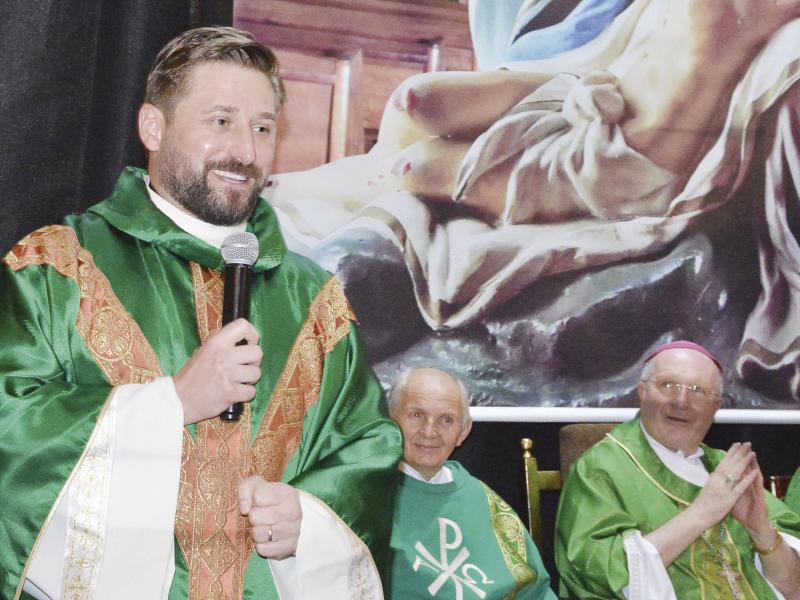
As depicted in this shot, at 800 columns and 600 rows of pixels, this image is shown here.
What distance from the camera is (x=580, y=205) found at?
450 cm

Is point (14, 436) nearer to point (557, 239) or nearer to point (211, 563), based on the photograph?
point (211, 563)

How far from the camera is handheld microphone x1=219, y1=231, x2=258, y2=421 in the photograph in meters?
1.98

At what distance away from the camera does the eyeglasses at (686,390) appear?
3.92 meters

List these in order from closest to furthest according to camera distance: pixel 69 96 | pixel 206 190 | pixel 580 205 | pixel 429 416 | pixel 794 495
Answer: pixel 206 190
pixel 69 96
pixel 429 416
pixel 794 495
pixel 580 205

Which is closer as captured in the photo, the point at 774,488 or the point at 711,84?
the point at 774,488

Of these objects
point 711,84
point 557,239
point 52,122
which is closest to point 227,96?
point 52,122

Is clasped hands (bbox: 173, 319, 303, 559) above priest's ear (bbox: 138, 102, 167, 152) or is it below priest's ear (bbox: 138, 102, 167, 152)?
below

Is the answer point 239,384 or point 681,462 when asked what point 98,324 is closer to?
point 239,384

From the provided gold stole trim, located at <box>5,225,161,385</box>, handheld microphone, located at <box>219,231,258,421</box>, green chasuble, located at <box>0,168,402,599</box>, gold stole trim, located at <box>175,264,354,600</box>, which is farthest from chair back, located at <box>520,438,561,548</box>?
handheld microphone, located at <box>219,231,258,421</box>

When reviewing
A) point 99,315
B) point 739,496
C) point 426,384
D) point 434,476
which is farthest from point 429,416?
point 99,315

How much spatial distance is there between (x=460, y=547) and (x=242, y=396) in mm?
1950

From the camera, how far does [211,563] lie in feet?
7.16

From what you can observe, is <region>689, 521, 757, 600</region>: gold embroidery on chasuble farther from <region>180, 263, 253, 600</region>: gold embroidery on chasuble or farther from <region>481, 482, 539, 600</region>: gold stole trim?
<region>180, 263, 253, 600</region>: gold embroidery on chasuble

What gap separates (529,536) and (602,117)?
197 centimetres
